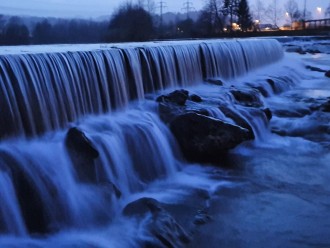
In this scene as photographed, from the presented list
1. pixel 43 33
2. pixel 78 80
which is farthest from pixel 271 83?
pixel 43 33

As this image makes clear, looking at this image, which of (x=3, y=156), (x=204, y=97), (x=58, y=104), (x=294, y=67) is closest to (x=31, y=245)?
(x=3, y=156)

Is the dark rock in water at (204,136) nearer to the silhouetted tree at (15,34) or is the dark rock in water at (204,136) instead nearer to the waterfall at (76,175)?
the waterfall at (76,175)

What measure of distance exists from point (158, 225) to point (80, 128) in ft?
10.3

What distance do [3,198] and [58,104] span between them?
10.2ft

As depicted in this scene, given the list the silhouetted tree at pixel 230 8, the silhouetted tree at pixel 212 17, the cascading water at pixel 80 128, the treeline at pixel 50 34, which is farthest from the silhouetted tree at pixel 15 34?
the silhouetted tree at pixel 230 8

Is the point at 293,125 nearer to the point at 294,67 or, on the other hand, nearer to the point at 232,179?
the point at 232,179

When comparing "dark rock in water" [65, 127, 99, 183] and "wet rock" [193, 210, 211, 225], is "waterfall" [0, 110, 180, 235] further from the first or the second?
"wet rock" [193, 210, 211, 225]

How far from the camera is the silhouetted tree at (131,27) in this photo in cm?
4088

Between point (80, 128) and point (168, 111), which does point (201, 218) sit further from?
point (168, 111)

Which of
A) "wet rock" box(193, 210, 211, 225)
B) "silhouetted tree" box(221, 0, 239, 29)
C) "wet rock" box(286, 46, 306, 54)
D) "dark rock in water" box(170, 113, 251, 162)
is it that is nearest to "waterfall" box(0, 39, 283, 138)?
"dark rock in water" box(170, 113, 251, 162)

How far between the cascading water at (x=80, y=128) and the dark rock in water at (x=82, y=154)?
0.04 m

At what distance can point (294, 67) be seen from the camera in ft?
91.5

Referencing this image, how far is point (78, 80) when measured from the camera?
10008mm

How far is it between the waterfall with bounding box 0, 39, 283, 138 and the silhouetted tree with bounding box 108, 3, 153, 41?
25.1m
